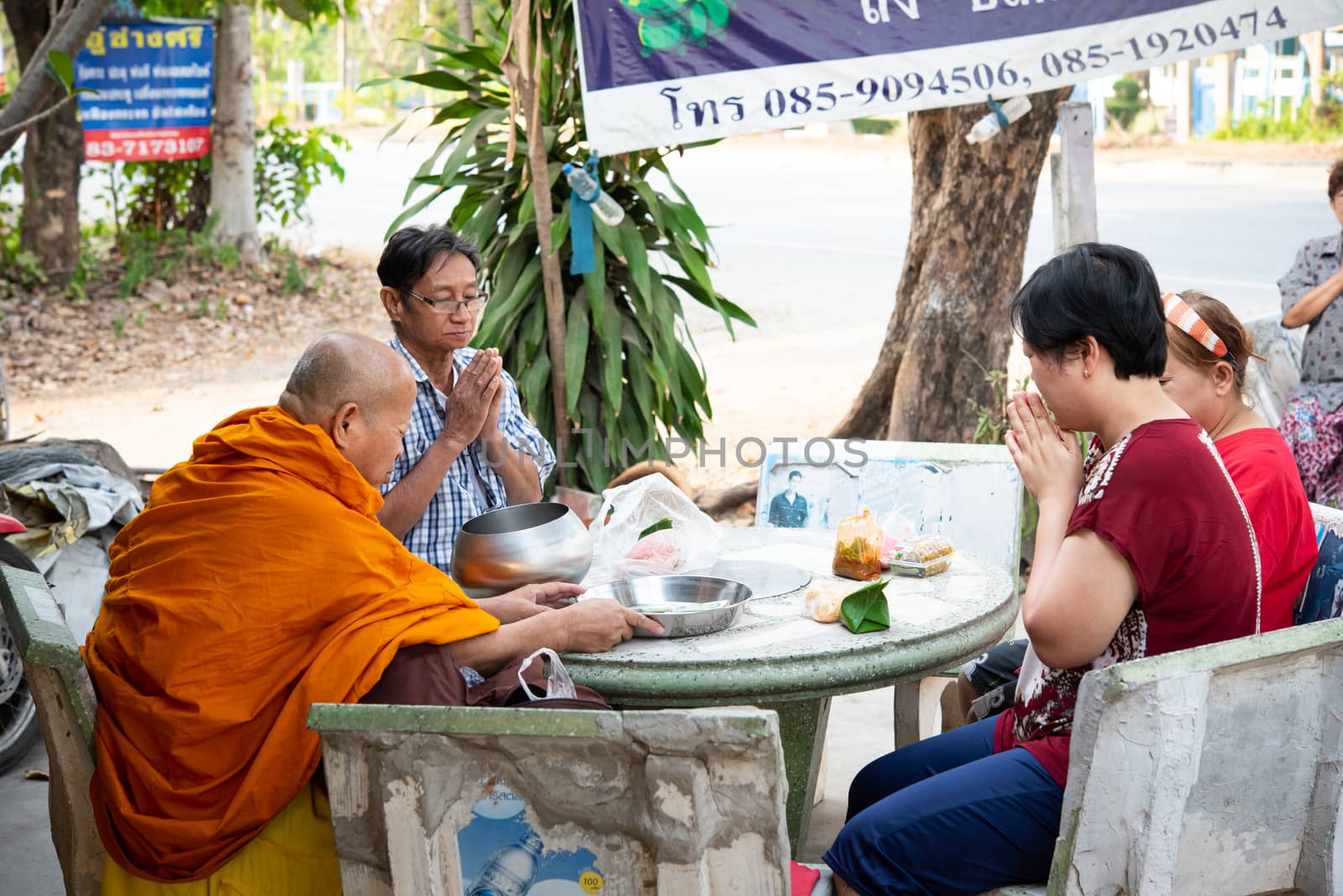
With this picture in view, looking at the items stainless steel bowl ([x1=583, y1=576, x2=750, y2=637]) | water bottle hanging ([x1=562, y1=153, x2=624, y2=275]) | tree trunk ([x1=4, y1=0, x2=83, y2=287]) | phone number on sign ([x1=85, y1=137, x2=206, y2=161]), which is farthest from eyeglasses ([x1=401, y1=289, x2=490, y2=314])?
phone number on sign ([x1=85, y1=137, x2=206, y2=161])

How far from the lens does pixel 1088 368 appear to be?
2.00m

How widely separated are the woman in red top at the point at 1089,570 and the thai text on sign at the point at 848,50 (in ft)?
6.37

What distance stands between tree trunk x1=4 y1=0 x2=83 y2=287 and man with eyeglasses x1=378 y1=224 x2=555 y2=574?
7.40 metres

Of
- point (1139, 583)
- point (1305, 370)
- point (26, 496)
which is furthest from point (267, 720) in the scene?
point (1305, 370)

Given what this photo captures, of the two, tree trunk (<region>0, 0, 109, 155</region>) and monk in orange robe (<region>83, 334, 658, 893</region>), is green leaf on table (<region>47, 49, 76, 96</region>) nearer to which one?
tree trunk (<region>0, 0, 109, 155</region>)

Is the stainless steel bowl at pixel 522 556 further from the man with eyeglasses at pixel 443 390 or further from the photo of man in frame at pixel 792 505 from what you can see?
the photo of man in frame at pixel 792 505

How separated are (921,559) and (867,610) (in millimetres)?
359

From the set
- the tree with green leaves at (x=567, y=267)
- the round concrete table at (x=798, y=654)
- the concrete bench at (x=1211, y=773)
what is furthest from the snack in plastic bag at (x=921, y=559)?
the tree with green leaves at (x=567, y=267)

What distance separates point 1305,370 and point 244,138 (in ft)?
27.6

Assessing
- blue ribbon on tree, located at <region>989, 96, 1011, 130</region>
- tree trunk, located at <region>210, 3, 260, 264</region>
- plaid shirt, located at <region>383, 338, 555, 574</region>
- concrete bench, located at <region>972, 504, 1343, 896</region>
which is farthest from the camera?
tree trunk, located at <region>210, 3, 260, 264</region>

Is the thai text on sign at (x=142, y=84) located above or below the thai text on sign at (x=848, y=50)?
above

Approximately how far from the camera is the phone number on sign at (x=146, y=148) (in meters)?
9.71

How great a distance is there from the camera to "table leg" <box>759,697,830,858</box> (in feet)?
9.14

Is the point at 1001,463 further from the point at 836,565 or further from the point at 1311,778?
the point at 1311,778
